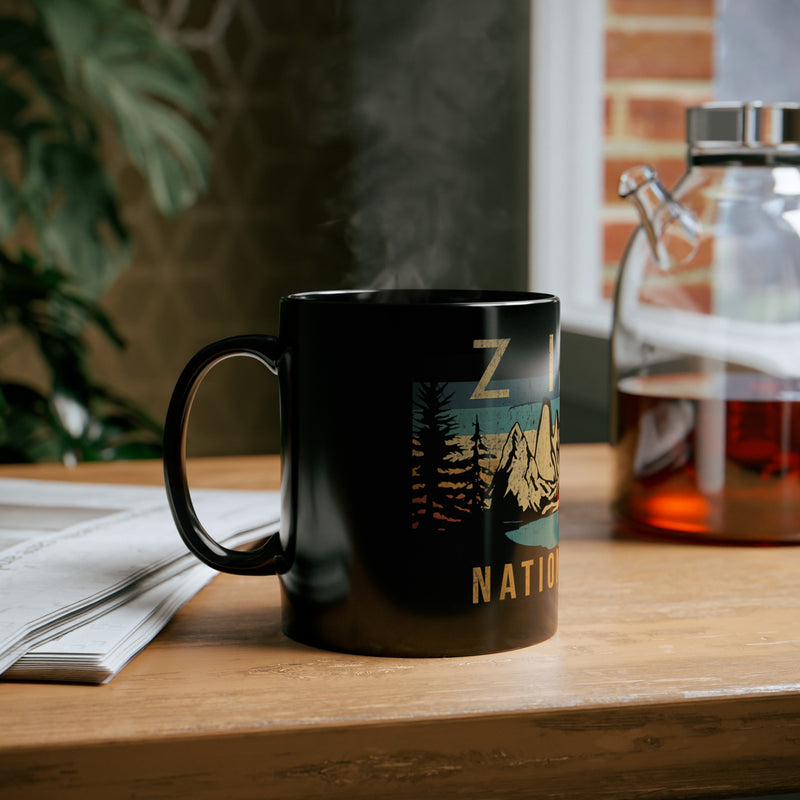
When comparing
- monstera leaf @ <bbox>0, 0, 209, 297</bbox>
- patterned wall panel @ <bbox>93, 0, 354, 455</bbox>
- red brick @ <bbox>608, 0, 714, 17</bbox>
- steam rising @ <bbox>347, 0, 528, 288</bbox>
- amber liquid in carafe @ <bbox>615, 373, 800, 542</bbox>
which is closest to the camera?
amber liquid in carafe @ <bbox>615, 373, 800, 542</bbox>

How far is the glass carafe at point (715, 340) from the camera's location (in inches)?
23.7

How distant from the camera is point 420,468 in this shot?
0.41 meters

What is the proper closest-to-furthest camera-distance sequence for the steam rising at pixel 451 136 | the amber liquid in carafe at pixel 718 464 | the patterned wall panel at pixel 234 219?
the amber liquid in carafe at pixel 718 464 < the steam rising at pixel 451 136 < the patterned wall panel at pixel 234 219

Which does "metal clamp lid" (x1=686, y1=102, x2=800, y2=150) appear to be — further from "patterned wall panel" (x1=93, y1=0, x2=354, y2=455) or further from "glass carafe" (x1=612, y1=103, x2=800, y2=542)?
"patterned wall panel" (x1=93, y1=0, x2=354, y2=455)

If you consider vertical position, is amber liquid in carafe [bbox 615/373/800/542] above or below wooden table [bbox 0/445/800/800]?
above

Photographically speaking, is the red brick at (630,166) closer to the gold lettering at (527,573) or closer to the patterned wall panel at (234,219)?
the patterned wall panel at (234,219)

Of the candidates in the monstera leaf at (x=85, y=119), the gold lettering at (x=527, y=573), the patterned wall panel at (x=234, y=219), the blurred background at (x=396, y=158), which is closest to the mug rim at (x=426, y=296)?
the gold lettering at (x=527, y=573)

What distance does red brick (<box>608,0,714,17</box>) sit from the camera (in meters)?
1.54

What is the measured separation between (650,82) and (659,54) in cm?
4

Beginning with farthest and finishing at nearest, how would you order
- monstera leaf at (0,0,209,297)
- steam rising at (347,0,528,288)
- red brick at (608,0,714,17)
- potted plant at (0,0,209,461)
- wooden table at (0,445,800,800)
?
steam rising at (347,0,528,288)
red brick at (608,0,714,17)
monstera leaf at (0,0,209,297)
potted plant at (0,0,209,461)
wooden table at (0,445,800,800)

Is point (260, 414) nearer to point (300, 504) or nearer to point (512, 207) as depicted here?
point (512, 207)

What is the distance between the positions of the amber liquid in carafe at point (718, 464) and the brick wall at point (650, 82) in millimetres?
1024

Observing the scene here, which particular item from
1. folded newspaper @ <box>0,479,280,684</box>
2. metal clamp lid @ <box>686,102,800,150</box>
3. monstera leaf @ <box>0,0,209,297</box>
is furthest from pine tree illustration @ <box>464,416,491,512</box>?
monstera leaf @ <box>0,0,209,297</box>

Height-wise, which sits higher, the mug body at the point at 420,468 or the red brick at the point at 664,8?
the red brick at the point at 664,8
